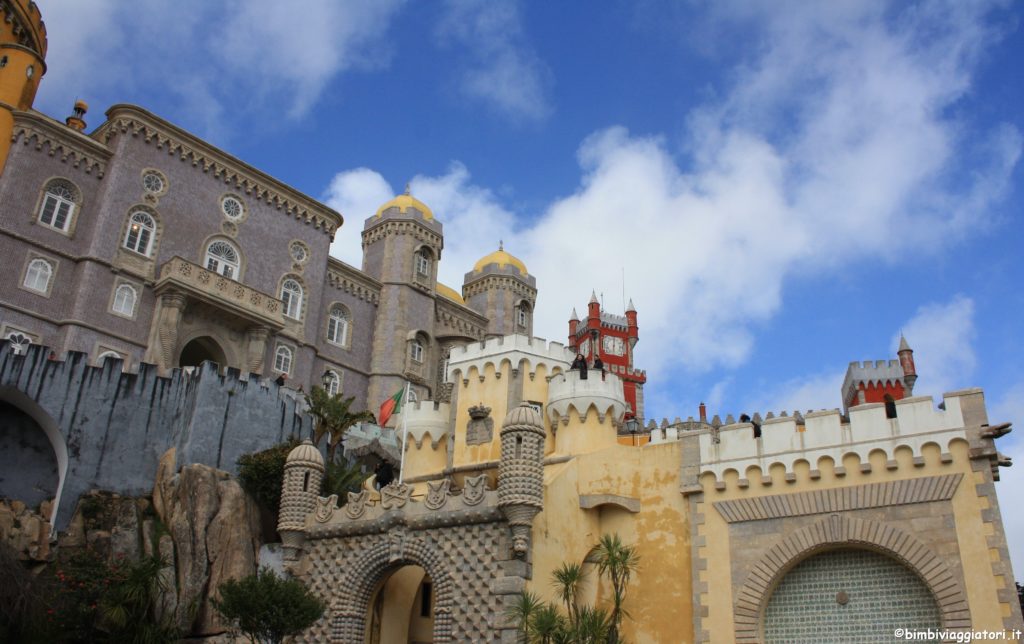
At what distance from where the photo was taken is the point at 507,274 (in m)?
52.8

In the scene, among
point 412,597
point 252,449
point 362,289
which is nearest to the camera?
point 412,597

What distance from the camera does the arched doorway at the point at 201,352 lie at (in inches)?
1438

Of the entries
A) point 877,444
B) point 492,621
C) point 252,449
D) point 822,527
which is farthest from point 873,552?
point 252,449

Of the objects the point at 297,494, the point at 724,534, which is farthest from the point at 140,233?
the point at 724,534

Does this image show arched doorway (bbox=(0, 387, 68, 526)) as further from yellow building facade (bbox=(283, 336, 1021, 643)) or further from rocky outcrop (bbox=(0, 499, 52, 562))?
yellow building facade (bbox=(283, 336, 1021, 643))

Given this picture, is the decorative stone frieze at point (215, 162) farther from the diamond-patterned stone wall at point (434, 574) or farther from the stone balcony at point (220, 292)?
the diamond-patterned stone wall at point (434, 574)

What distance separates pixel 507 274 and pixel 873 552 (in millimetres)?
35148

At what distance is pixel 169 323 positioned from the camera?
1351 inches

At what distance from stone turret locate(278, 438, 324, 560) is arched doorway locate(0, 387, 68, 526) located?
21.2 feet

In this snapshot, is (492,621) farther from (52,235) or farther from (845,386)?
(845,386)

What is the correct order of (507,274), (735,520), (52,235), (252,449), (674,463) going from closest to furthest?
(735,520)
(674,463)
(252,449)
(52,235)
(507,274)

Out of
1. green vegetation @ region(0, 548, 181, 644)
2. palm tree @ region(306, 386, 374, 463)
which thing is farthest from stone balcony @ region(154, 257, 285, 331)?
green vegetation @ region(0, 548, 181, 644)

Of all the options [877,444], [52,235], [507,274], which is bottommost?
[877,444]

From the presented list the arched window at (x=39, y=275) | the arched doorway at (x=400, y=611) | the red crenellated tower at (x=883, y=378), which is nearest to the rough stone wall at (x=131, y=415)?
the arched doorway at (x=400, y=611)
